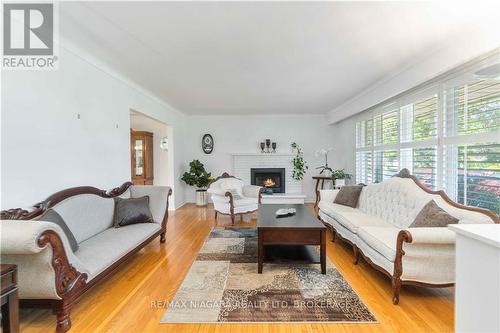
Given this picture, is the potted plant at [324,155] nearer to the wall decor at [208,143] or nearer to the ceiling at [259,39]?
the ceiling at [259,39]

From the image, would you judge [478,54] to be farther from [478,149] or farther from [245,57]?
[245,57]

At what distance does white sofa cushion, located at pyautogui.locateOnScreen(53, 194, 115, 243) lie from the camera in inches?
103

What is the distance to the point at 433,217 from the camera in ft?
8.16

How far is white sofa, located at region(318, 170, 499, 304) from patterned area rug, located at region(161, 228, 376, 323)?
17.8 inches

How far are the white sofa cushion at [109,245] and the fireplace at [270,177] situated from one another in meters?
4.23

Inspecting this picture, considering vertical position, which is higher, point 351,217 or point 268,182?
point 268,182

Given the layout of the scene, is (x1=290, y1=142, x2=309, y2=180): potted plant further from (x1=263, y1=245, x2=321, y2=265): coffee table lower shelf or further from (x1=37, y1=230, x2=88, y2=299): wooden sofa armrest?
(x1=37, y1=230, x2=88, y2=299): wooden sofa armrest

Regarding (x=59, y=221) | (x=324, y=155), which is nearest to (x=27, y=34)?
(x=59, y=221)

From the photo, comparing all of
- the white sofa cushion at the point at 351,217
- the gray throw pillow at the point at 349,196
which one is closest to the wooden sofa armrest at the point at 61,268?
the white sofa cushion at the point at 351,217

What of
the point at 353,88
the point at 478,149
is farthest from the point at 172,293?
the point at 353,88

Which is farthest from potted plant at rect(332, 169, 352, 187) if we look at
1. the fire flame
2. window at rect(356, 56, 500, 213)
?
the fire flame

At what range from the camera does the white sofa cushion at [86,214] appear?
8.61ft

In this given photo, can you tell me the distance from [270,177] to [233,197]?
7.67 ft

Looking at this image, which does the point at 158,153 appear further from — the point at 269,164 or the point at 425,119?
the point at 425,119
